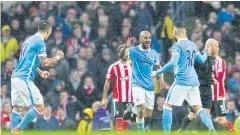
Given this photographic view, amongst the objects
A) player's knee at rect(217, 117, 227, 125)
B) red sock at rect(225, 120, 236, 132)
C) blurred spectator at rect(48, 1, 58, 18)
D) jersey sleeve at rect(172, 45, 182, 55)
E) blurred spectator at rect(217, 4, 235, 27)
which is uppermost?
blurred spectator at rect(48, 1, 58, 18)

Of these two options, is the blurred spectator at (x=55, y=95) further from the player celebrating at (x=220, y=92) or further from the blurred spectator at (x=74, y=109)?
the player celebrating at (x=220, y=92)

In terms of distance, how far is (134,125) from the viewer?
26062mm

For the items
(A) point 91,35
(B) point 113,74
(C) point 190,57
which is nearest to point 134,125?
(B) point 113,74

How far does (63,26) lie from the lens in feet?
104

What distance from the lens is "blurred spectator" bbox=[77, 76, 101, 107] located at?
29250 millimetres

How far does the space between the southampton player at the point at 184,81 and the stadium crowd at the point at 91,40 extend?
4.85 metres

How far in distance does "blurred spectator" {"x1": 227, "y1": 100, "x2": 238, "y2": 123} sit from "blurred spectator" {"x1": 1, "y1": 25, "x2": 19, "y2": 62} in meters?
5.70

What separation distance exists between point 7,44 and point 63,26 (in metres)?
1.50

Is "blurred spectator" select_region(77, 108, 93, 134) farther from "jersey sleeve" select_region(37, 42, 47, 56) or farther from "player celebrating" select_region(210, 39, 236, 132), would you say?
"jersey sleeve" select_region(37, 42, 47, 56)

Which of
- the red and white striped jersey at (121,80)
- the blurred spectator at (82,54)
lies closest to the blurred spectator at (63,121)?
the blurred spectator at (82,54)

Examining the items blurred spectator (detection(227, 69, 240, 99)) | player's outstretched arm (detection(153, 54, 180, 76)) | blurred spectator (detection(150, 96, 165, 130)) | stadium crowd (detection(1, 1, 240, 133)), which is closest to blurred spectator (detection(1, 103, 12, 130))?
stadium crowd (detection(1, 1, 240, 133))

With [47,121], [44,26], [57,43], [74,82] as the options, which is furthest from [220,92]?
[57,43]

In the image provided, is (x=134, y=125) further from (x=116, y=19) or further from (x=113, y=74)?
(x=116, y=19)

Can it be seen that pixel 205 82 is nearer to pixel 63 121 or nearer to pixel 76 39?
pixel 63 121
